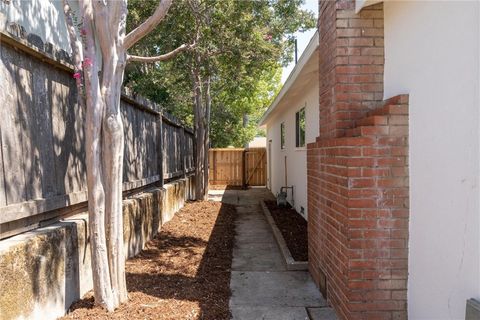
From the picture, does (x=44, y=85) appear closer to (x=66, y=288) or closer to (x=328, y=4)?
(x=66, y=288)

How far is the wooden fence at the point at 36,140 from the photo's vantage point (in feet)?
9.37

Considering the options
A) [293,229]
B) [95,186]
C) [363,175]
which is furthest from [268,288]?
[293,229]

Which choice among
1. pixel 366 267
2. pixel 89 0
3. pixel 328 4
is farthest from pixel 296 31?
pixel 366 267

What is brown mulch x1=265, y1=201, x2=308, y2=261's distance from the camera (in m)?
6.04

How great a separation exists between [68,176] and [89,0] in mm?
1709

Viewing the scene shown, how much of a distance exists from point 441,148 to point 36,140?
10.3ft

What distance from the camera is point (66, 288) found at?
3.40m

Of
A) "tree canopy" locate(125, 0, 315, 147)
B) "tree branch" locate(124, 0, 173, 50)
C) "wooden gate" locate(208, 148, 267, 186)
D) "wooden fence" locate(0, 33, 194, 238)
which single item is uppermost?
"tree canopy" locate(125, 0, 315, 147)

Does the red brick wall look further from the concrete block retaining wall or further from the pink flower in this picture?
the concrete block retaining wall

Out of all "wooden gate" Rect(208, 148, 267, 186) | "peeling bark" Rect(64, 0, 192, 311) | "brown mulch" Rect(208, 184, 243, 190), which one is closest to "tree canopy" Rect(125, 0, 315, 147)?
"peeling bark" Rect(64, 0, 192, 311)

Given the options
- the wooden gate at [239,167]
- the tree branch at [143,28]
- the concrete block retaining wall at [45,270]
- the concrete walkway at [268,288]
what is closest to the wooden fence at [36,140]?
the concrete block retaining wall at [45,270]

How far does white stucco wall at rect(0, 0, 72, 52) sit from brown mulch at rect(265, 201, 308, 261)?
5.87 m

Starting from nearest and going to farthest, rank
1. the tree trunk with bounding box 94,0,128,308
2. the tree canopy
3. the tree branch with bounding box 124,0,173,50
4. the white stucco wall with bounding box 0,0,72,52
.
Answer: the tree trunk with bounding box 94,0,128,308
the tree branch with bounding box 124,0,173,50
the white stucco wall with bounding box 0,0,72,52
the tree canopy

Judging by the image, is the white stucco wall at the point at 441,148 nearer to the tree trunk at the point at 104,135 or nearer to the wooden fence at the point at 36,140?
the tree trunk at the point at 104,135
